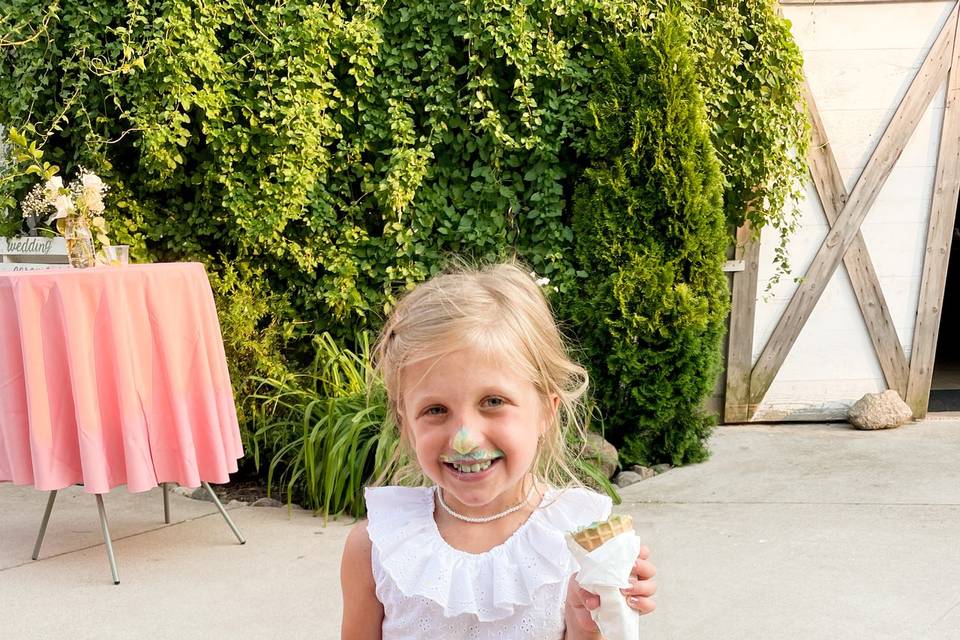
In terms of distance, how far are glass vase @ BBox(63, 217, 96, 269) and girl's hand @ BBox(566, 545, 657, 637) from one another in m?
2.94

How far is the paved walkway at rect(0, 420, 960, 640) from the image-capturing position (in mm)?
3025

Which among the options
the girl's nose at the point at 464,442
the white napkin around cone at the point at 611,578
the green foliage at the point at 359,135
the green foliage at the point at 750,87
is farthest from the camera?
the green foliage at the point at 750,87

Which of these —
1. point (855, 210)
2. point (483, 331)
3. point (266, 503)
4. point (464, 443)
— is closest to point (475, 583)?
point (464, 443)

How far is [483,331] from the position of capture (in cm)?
154

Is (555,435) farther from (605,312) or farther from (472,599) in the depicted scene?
(605,312)

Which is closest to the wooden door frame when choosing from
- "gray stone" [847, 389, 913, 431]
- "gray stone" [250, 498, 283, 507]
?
"gray stone" [847, 389, 913, 431]

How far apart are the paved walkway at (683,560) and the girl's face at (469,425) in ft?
5.56

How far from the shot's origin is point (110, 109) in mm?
4801

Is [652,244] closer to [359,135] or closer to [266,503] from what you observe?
[359,135]

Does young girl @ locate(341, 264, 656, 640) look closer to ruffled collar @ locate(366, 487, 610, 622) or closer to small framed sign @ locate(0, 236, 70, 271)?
ruffled collar @ locate(366, 487, 610, 622)

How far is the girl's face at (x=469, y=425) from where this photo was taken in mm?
1479

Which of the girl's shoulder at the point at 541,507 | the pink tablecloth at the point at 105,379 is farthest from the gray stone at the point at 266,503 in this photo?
the girl's shoulder at the point at 541,507

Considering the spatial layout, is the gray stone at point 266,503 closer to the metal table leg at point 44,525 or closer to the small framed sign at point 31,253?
the metal table leg at point 44,525

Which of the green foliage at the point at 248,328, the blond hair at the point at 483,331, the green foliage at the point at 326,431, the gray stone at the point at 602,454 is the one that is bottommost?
the gray stone at the point at 602,454
